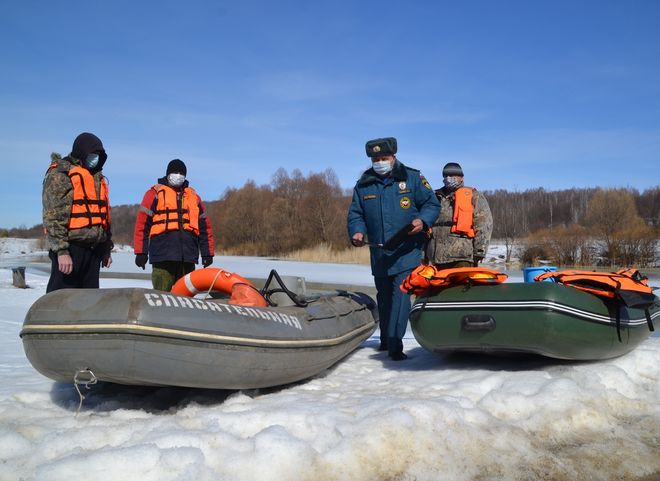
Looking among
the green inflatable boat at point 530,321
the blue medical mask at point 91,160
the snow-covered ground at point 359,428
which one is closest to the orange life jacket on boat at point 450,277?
the green inflatable boat at point 530,321

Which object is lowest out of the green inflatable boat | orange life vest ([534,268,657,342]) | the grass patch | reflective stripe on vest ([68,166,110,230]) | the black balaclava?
the grass patch

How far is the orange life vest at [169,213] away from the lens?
443cm

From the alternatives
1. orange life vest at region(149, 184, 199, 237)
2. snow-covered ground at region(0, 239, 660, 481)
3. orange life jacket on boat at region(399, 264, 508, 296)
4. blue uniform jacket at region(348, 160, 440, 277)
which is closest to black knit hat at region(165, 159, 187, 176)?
orange life vest at region(149, 184, 199, 237)

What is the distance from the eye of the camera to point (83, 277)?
3936 mm

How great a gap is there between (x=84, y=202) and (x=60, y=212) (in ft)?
0.56

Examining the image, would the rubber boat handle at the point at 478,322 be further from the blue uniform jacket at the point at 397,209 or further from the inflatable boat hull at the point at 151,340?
the inflatable boat hull at the point at 151,340

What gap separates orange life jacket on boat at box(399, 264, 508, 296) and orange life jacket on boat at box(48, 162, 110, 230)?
229 cm

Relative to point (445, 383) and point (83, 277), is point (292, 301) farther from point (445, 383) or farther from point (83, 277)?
point (83, 277)

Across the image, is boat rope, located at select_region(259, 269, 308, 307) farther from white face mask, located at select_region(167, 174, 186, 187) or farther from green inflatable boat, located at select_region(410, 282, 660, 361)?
white face mask, located at select_region(167, 174, 186, 187)

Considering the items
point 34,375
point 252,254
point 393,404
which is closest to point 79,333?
point 34,375

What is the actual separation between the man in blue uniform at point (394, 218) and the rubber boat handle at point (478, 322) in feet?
2.83

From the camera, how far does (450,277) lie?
3.59 metres

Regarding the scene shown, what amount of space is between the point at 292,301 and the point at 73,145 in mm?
1970

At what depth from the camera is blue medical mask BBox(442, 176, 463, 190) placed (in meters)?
4.52
